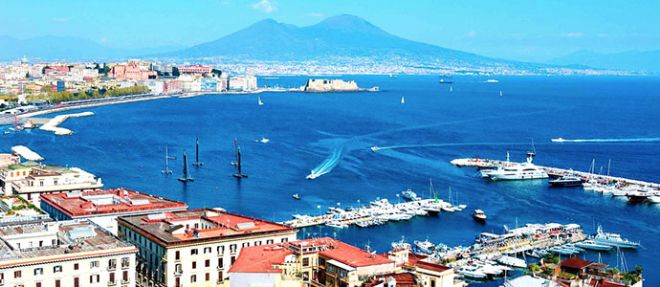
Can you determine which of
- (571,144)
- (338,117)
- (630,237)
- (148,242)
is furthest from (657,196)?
(338,117)

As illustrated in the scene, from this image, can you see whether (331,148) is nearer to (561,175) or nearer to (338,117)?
(561,175)

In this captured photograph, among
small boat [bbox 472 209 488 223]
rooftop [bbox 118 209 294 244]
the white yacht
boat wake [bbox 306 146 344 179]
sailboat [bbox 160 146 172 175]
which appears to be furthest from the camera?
the white yacht

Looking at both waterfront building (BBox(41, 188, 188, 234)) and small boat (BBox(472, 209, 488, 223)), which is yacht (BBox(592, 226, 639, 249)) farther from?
waterfront building (BBox(41, 188, 188, 234))

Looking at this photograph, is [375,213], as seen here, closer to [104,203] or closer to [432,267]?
[104,203]

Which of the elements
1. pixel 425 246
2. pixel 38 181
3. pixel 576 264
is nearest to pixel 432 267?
pixel 576 264

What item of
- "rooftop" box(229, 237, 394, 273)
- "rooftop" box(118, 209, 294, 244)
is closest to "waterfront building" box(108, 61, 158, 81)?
"rooftop" box(118, 209, 294, 244)

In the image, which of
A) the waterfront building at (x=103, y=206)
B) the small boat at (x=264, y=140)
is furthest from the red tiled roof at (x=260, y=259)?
the small boat at (x=264, y=140)

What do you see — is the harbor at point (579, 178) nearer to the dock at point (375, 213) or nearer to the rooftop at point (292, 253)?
the dock at point (375, 213)
